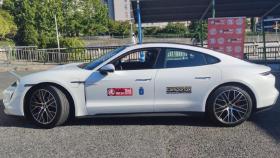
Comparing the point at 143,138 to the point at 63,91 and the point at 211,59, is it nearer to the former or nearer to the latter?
the point at 63,91

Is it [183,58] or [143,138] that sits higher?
[183,58]

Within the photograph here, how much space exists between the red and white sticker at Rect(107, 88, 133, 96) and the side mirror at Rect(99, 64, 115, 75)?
275mm

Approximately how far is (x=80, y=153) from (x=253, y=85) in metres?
2.85

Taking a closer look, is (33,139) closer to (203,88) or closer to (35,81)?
(35,81)

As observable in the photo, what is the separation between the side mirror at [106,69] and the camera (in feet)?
17.2

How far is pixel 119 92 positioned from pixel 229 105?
1734 millimetres

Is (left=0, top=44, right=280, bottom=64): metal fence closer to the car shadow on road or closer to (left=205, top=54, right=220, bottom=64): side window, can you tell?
the car shadow on road

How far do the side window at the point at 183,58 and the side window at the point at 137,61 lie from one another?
8.2 inches

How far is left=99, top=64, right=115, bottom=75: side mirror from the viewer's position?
17.2ft

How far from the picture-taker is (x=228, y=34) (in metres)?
11.2

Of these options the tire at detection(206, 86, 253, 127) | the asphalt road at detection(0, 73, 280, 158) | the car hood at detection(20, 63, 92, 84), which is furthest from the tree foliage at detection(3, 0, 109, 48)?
the tire at detection(206, 86, 253, 127)

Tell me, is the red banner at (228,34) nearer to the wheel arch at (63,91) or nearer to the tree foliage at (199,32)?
the tree foliage at (199,32)

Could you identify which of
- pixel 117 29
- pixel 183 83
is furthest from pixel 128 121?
pixel 117 29

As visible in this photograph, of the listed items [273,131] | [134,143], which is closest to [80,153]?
[134,143]
